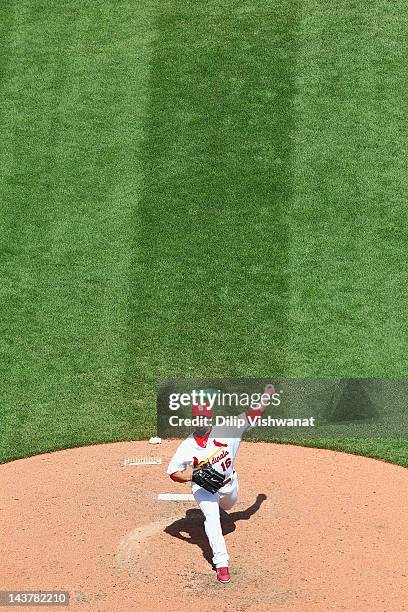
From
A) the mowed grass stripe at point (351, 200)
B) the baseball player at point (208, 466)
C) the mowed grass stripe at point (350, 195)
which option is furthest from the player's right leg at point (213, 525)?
the mowed grass stripe at point (350, 195)

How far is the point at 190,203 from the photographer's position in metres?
16.9

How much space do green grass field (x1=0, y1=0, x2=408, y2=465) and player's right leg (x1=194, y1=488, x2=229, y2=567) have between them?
314 cm

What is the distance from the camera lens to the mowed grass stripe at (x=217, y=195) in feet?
49.1

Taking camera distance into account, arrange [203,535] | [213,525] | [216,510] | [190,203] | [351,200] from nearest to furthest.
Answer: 1. [213,525]
2. [216,510]
3. [203,535]
4. [351,200]
5. [190,203]

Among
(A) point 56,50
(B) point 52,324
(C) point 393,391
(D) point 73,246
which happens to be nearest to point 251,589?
(C) point 393,391

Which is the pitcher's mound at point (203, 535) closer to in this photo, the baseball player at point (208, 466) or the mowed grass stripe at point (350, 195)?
the baseball player at point (208, 466)

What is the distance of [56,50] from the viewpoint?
1961cm

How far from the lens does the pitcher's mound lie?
994cm

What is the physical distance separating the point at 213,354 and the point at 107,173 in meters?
4.37

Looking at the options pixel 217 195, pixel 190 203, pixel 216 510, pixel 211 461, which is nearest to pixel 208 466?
pixel 211 461

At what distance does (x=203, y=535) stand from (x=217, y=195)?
740 cm

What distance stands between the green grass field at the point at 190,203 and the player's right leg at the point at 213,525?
10.3 feet

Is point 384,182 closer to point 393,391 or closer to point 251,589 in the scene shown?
point 393,391

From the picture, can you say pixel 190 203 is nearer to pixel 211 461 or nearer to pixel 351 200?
pixel 351 200
